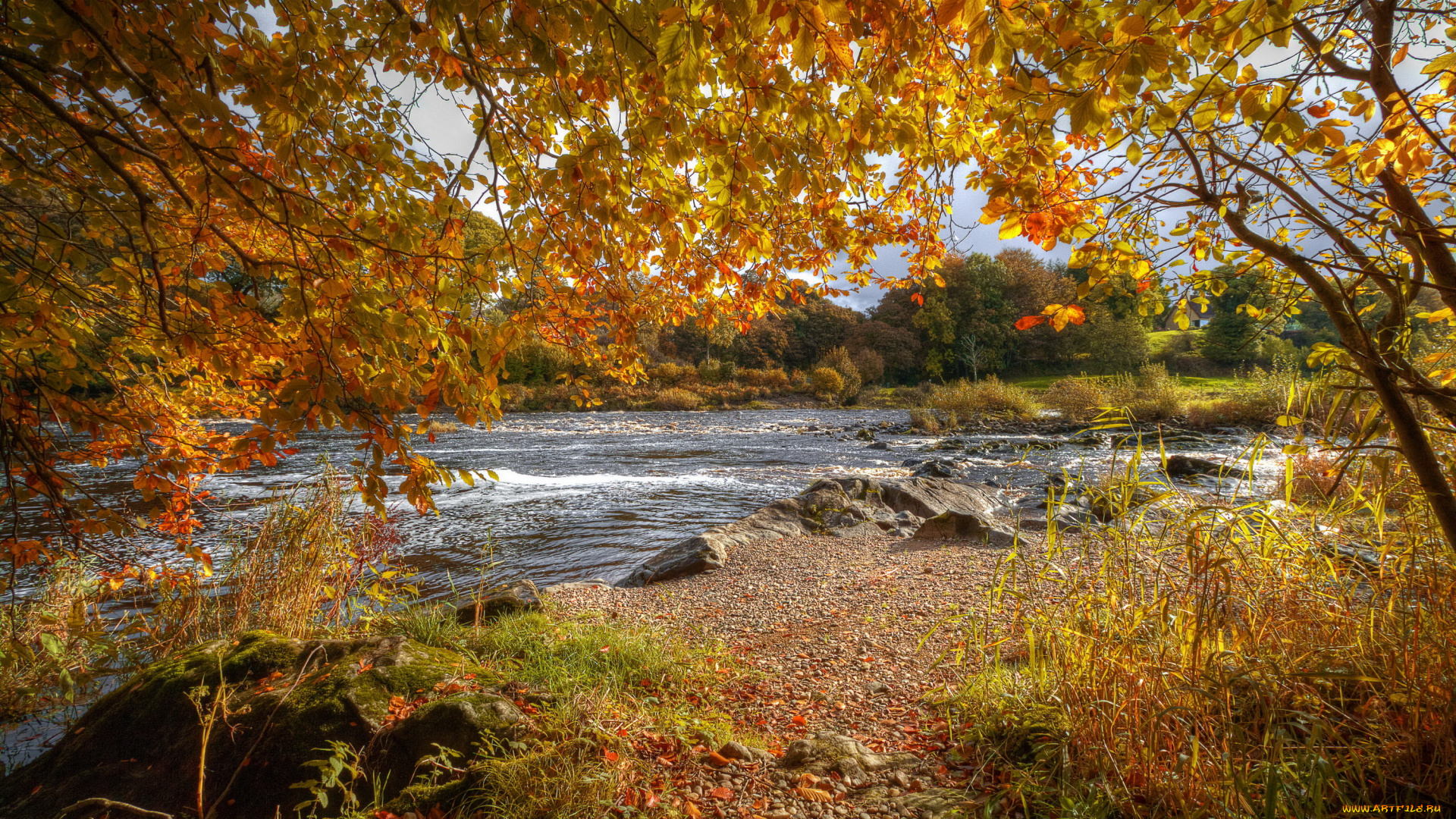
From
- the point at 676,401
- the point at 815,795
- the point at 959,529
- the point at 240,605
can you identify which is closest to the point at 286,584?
the point at 240,605

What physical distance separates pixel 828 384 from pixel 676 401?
8.98 meters

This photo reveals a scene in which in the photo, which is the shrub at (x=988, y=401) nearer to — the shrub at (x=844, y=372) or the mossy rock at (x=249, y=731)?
the shrub at (x=844, y=372)

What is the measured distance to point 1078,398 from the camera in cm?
1877

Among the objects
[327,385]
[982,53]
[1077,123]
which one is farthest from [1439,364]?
[327,385]

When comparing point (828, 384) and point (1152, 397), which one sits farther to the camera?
point (828, 384)

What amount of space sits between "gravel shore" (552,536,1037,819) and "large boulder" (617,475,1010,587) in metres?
0.25

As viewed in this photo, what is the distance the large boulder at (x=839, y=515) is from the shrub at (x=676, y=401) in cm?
2106

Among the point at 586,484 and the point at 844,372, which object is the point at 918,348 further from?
the point at 586,484

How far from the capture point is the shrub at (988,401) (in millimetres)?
20156

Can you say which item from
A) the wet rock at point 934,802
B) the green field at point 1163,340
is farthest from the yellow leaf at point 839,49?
the green field at point 1163,340

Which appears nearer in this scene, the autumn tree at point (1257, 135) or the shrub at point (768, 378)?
the autumn tree at point (1257, 135)

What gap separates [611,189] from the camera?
7.43 ft

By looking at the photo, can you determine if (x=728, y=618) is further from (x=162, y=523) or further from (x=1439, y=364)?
(x=1439, y=364)

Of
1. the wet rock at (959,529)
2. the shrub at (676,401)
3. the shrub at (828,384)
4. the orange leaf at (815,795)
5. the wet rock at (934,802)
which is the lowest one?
the wet rock at (959,529)
